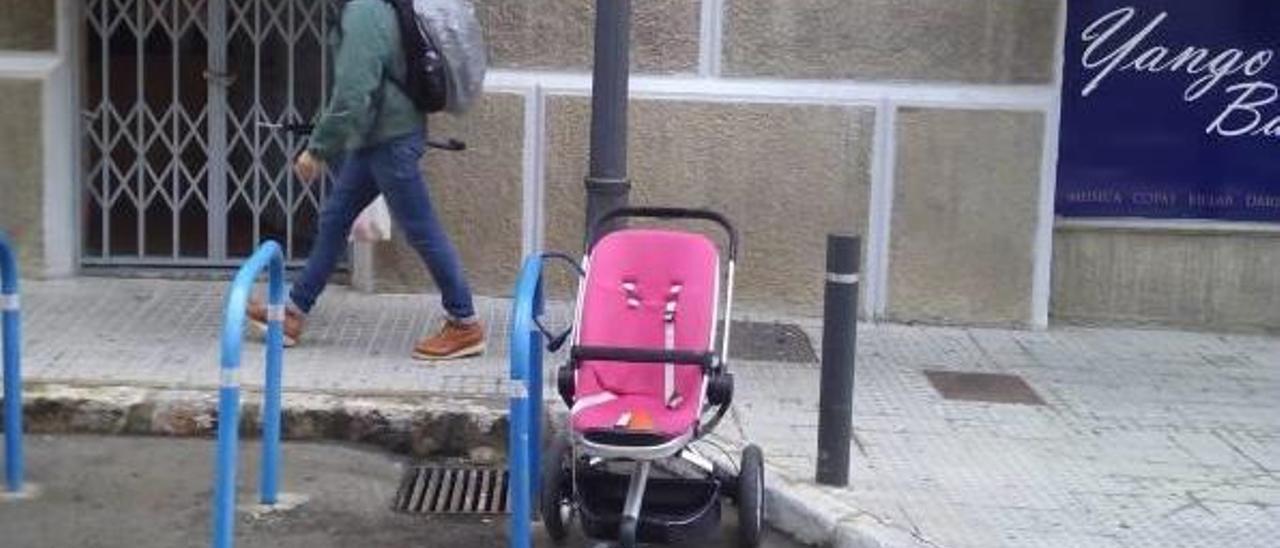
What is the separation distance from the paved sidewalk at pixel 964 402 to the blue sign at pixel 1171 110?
2.40 ft

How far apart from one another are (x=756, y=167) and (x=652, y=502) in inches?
138

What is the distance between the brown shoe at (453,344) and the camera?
7.52m

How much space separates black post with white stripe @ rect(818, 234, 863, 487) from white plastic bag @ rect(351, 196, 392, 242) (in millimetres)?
2675

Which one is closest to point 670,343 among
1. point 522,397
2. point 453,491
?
point 522,397

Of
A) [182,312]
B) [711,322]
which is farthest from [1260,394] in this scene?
[182,312]

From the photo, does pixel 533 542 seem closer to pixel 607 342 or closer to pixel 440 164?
pixel 607 342

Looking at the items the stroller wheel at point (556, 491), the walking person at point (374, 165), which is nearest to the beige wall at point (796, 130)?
the walking person at point (374, 165)

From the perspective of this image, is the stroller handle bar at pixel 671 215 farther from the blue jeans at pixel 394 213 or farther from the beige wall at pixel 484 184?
the beige wall at pixel 484 184

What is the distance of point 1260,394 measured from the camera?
7699mm

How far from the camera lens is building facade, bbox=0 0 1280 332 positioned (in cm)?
858

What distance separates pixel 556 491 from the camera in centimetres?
550

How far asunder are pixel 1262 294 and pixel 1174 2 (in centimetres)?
161

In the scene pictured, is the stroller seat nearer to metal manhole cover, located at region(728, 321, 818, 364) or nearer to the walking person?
the walking person

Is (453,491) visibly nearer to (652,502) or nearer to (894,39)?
(652,502)
